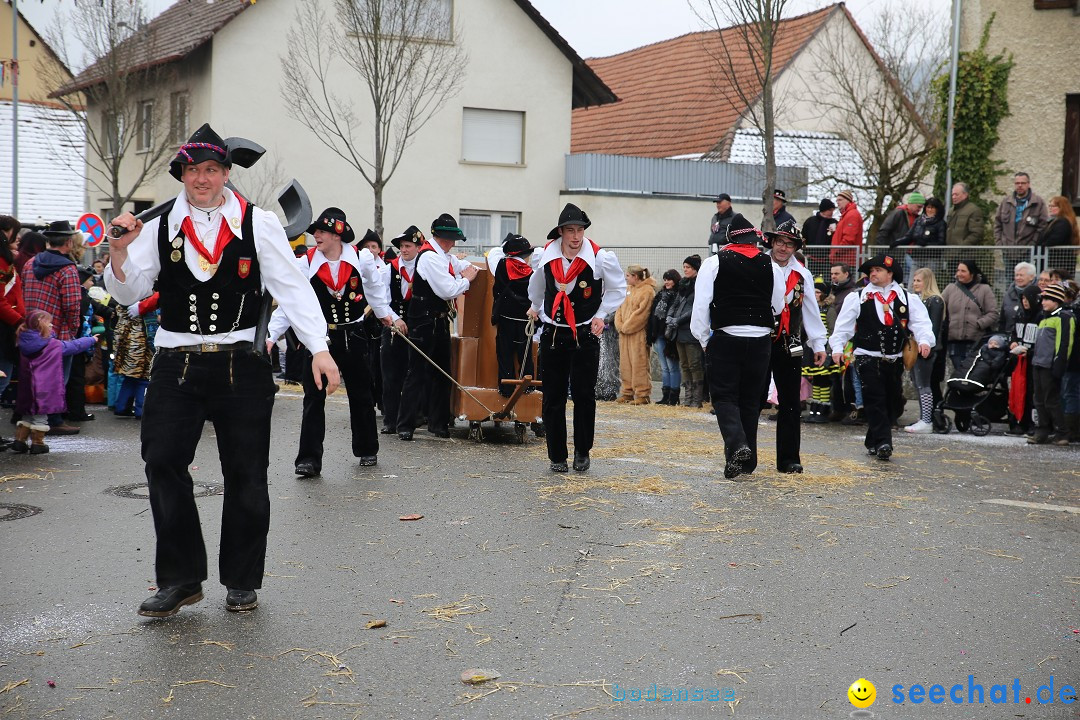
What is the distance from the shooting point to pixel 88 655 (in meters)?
4.97

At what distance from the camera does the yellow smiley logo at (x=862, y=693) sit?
4570 mm

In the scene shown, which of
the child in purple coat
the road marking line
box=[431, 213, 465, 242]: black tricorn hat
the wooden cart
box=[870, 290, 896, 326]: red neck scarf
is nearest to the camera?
the road marking line

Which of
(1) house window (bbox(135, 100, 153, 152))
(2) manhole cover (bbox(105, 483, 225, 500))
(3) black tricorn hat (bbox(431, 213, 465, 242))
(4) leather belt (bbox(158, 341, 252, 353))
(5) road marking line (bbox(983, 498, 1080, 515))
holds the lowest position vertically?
(2) manhole cover (bbox(105, 483, 225, 500))

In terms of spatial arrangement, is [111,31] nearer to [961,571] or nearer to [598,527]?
[598,527]

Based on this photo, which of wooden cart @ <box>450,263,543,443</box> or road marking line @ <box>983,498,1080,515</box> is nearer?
road marking line @ <box>983,498,1080,515</box>

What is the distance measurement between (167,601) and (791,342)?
596 cm

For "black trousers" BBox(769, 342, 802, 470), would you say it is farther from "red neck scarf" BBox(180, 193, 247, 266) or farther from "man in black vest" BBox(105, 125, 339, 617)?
"red neck scarf" BBox(180, 193, 247, 266)

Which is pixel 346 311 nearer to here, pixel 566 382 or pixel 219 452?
pixel 566 382

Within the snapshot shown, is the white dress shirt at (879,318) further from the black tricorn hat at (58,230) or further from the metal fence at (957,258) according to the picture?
the black tricorn hat at (58,230)

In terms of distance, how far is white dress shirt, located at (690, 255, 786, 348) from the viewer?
9484mm

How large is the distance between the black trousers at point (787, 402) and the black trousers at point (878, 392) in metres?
1.25

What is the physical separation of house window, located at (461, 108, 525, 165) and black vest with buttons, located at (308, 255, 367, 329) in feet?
66.7

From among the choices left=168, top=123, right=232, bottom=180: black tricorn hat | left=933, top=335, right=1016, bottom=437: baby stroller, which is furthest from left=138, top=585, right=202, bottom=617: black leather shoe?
left=933, top=335, right=1016, bottom=437: baby stroller

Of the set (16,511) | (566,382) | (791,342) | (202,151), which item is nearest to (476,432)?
(566,382)
